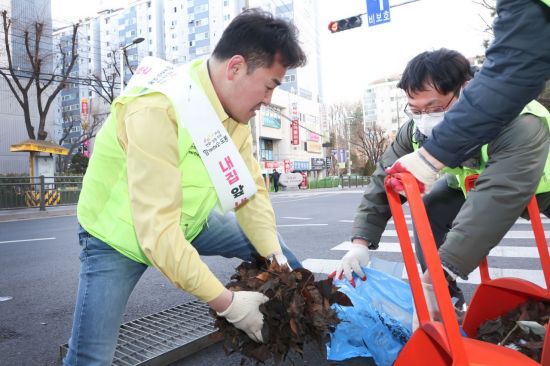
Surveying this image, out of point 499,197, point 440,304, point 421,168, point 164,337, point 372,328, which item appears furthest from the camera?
point 164,337

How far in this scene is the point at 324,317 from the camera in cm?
159

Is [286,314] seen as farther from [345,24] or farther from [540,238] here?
[345,24]

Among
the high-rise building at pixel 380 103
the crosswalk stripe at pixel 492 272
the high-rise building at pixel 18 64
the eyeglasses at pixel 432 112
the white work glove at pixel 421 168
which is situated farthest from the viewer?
the high-rise building at pixel 380 103

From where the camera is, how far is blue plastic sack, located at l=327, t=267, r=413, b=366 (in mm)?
1995

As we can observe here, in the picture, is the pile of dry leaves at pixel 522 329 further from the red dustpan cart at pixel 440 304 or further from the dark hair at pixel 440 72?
the dark hair at pixel 440 72

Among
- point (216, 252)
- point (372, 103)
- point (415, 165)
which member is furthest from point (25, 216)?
point (372, 103)

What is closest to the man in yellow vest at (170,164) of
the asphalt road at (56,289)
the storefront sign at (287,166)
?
the asphalt road at (56,289)

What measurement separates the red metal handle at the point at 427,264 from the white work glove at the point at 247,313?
1.73 feet

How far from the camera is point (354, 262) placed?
219 cm

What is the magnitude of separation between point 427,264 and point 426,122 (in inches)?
44.7

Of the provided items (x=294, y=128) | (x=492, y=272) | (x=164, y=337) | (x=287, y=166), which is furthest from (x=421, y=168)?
(x=294, y=128)

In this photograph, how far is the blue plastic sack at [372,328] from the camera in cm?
200

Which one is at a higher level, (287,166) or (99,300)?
(287,166)

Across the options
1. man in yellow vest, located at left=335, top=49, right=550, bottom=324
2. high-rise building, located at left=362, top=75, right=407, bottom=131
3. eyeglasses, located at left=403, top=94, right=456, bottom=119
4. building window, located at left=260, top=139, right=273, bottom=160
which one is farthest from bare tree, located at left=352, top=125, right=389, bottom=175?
eyeglasses, located at left=403, top=94, right=456, bottom=119
